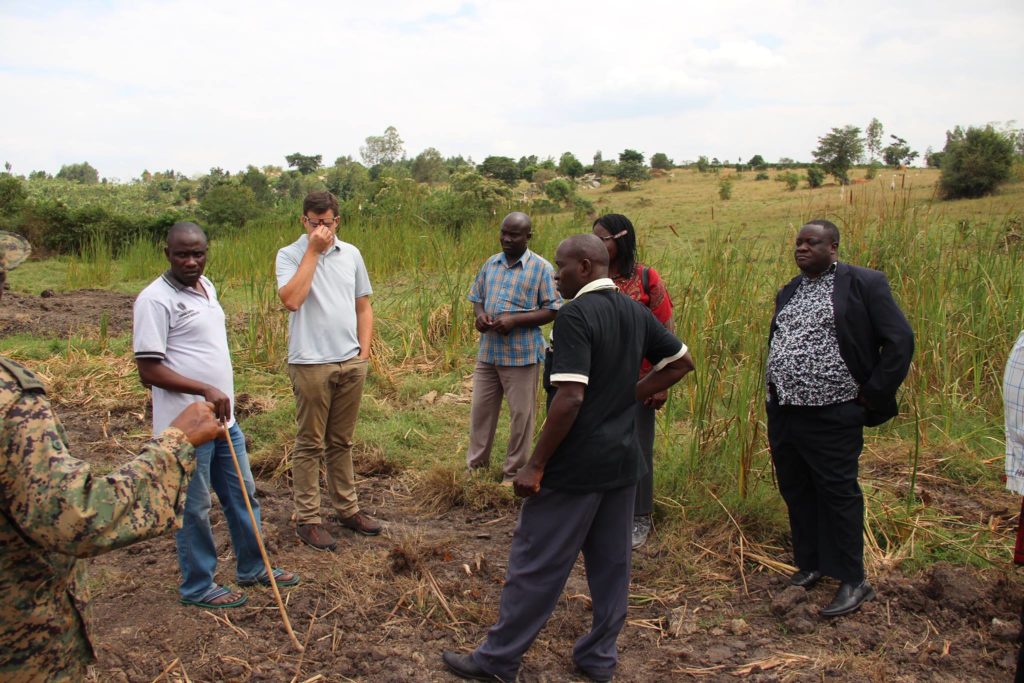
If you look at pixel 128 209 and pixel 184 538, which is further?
pixel 128 209

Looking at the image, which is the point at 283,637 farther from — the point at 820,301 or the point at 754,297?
the point at 754,297

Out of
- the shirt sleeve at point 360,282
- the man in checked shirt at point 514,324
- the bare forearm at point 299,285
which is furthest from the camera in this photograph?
the man in checked shirt at point 514,324

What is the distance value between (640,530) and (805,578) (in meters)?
0.86

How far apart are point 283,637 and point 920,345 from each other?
15.0 ft

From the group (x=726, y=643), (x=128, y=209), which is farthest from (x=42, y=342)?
(x=128, y=209)

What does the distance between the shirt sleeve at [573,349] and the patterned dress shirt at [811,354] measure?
127 cm

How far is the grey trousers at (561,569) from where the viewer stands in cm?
292

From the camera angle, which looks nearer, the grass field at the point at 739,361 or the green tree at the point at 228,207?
the grass field at the point at 739,361

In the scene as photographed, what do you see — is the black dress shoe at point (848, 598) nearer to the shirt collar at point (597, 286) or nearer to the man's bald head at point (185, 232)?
the shirt collar at point (597, 286)

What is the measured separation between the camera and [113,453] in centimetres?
576

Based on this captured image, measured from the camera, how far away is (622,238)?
404 centimetres

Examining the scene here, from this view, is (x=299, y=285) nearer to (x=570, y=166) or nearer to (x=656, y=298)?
(x=656, y=298)

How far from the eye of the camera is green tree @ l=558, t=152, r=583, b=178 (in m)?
23.4

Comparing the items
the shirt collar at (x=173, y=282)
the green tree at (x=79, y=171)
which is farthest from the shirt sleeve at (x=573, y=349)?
the green tree at (x=79, y=171)
